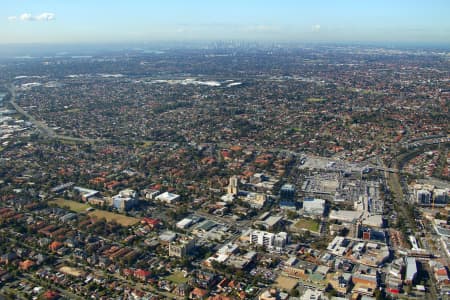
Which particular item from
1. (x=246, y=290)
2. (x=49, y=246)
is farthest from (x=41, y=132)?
(x=246, y=290)

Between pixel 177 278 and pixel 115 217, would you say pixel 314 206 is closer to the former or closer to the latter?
pixel 177 278

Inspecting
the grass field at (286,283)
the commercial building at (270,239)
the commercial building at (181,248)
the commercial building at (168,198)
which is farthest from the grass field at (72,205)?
the grass field at (286,283)

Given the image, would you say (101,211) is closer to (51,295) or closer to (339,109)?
(51,295)

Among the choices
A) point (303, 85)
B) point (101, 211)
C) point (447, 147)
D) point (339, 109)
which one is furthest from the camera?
point (303, 85)

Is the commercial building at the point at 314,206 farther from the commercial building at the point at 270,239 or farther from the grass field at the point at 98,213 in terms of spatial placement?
the grass field at the point at 98,213

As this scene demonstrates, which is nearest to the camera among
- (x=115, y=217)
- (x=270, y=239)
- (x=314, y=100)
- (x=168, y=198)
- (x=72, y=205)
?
(x=270, y=239)

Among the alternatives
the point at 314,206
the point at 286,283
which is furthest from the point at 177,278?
the point at 314,206

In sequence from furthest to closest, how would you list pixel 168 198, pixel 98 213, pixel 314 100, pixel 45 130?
1. pixel 314 100
2. pixel 45 130
3. pixel 168 198
4. pixel 98 213
